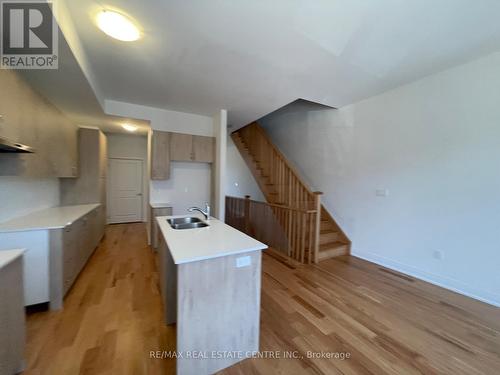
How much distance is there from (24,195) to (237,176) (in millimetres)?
4956

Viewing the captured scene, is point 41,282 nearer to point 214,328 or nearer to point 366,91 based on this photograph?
point 214,328

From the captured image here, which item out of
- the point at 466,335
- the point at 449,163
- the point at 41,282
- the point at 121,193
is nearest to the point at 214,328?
the point at 41,282

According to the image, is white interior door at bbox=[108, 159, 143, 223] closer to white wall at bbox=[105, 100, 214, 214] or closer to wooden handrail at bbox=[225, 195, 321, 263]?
white wall at bbox=[105, 100, 214, 214]

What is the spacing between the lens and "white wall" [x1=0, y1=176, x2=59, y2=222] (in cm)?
229

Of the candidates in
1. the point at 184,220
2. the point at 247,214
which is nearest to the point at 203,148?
the point at 247,214

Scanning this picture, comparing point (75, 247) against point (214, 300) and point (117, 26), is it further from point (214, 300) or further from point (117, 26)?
point (117, 26)

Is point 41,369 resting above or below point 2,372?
below

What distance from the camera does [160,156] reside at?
3902 mm

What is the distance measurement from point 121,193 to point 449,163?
7.17 meters

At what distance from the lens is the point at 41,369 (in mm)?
1447

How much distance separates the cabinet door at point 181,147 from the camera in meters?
4.01

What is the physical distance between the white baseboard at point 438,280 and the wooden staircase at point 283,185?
0.55 metres

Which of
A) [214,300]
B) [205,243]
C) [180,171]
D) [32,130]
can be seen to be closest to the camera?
[214,300]

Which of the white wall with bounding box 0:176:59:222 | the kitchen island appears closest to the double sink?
the kitchen island
